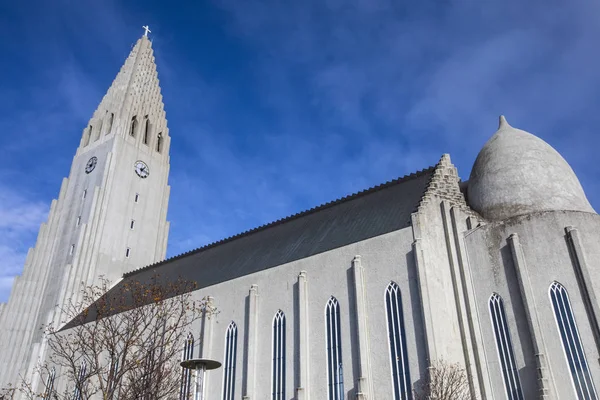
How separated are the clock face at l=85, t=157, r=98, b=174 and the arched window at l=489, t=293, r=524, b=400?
3518 centimetres

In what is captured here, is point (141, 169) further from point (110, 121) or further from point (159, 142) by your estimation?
point (110, 121)

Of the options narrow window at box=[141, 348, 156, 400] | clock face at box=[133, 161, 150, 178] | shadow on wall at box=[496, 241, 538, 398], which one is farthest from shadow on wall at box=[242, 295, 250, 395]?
clock face at box=[133, 161, 150, 178]

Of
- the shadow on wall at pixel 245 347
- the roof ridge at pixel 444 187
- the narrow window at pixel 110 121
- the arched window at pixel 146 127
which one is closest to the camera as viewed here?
the roof ridge at pixel 444 187

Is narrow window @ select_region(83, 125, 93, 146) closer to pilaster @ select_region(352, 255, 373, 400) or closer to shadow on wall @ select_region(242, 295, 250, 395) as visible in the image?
shadow on wall @ select_region(242, 295, 250, 395)

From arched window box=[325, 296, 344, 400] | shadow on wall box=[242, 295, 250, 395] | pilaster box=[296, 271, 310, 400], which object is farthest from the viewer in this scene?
shadow on wall box=[242, 295, 250, 395]

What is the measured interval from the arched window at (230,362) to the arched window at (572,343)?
15338mm

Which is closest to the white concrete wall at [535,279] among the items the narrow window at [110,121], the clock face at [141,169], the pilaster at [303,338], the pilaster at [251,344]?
the pilaster at [303,338]

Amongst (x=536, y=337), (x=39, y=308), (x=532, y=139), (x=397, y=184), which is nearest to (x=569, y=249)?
(x=536, y=337)

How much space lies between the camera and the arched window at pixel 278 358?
2477 centimetres

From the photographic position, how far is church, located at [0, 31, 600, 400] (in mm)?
20984

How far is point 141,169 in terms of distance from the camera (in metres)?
46.8

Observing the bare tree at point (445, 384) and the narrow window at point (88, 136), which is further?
the narrow window at point (88, 136)

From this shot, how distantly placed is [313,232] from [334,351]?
772 centimetres

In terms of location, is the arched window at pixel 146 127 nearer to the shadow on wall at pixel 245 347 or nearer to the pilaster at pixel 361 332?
the shadow on wall at pixel 245 347
